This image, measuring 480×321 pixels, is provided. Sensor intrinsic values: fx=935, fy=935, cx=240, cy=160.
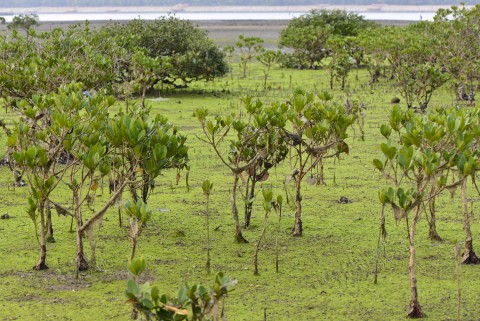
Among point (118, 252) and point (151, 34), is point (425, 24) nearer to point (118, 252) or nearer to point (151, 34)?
point (151, 34)

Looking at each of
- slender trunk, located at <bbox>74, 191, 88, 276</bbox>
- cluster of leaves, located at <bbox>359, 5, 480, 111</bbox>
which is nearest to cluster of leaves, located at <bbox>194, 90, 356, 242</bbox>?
slender trunk, located at <bbox>74, 191, 88, 276</bbox>

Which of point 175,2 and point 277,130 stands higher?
point 277,130

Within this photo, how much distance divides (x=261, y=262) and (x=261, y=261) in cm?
3

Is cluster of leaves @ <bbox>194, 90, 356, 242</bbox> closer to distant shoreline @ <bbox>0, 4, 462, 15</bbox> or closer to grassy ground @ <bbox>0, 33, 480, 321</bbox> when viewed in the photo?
grassy ground @ <bbox>0, 33, 480, 321</bbox>

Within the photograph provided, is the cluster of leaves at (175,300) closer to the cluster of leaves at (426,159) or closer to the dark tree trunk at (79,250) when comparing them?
the cluster of leaves at (426,159)

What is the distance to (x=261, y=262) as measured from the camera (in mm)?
7266

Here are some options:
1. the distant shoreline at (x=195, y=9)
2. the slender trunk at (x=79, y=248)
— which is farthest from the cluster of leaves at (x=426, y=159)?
the distant shoreline at (x=195, y=9)

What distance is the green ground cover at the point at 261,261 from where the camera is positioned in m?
6.23

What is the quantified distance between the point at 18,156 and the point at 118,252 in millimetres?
1449

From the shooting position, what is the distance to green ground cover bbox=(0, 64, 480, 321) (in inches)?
245

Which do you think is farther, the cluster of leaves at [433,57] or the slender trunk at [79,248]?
the cluster of leaves at [433,57]

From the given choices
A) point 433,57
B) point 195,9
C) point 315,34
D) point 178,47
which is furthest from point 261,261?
point 195,9

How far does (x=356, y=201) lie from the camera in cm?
966

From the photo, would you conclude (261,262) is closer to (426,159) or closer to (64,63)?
(426,159)
